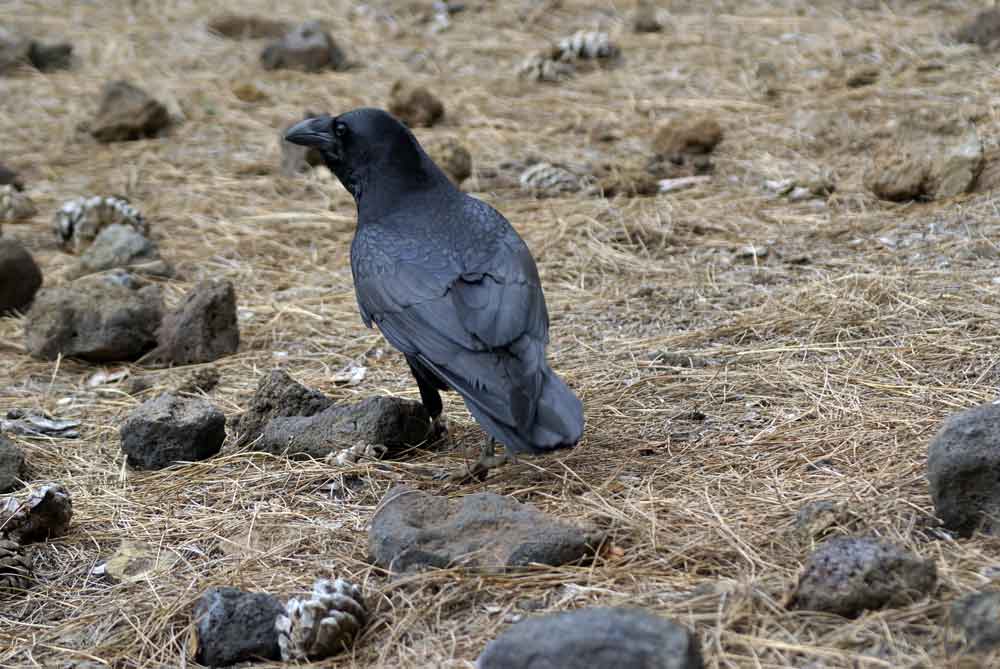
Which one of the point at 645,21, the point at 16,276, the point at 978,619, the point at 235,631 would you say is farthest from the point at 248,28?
the point at 978,619

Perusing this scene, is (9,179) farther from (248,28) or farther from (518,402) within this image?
(518,402)

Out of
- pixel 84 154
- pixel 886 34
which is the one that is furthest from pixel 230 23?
pixel 886 34

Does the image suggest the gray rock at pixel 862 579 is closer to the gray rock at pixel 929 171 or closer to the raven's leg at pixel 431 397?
the raven's leg at pixel 431 397

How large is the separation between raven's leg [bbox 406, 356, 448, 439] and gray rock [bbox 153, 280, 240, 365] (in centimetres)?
132

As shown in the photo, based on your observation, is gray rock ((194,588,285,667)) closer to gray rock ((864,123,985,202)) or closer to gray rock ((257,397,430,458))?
gray rock ((257,397,430,458))

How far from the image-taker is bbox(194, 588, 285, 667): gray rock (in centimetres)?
270

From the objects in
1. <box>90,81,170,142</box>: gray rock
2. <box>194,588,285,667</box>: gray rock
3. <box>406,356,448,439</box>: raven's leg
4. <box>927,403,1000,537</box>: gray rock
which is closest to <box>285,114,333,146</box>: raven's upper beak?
<box>406,356,448,439</box>: raven's leg

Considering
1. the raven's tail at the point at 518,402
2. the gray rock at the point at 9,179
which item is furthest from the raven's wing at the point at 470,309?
the gray rock at the point at 9,179

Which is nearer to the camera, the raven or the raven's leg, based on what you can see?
the raven

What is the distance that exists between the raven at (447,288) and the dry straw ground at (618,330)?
251 millimetres

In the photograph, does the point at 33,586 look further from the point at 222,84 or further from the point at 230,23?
the point at 230,23

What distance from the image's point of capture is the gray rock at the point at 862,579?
2.46 metres

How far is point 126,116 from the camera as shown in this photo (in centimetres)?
786

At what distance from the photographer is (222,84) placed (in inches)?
350
